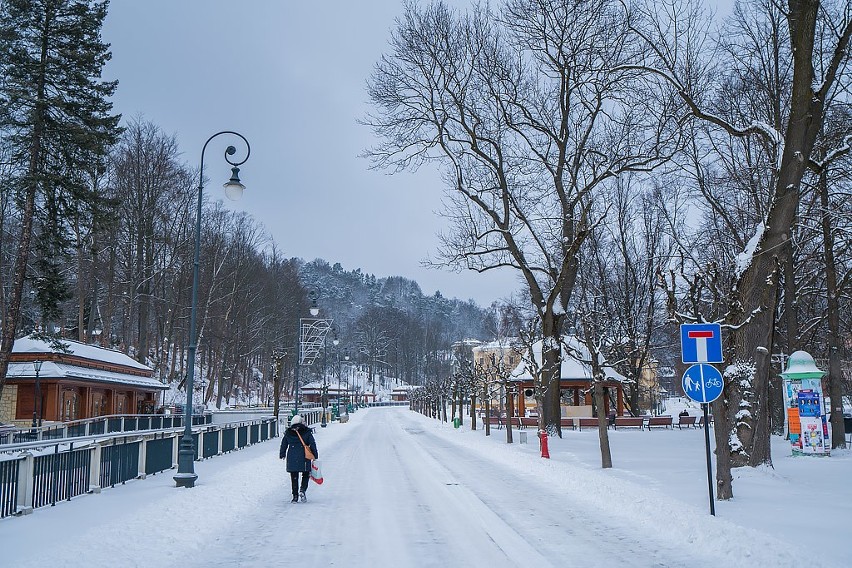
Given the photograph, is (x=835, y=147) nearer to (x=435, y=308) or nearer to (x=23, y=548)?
(x=23, y=548)

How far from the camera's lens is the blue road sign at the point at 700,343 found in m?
10.5

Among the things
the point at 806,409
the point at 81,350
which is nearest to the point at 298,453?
the point at 806,409

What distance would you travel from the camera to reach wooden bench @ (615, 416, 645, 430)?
42.2 metres

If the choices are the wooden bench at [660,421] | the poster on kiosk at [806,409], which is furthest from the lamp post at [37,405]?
the wooden bench at [660,421]

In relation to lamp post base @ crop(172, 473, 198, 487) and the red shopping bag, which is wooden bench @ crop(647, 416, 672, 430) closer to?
the red shopping bag

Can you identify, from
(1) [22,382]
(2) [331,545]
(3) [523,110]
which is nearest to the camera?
(2) [331,545]

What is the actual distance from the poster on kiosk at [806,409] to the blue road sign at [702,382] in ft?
40.9

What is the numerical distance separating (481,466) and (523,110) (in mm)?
13790

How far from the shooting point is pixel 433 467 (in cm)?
2008

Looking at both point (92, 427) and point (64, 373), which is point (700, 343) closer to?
point (92, 427)

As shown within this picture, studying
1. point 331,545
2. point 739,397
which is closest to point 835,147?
point 739,397

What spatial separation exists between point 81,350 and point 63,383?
2.98m

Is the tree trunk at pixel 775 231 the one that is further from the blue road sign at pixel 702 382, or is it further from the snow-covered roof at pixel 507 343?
the snow-covered roof at pixel 507 343

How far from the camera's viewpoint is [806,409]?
20.5 meters
